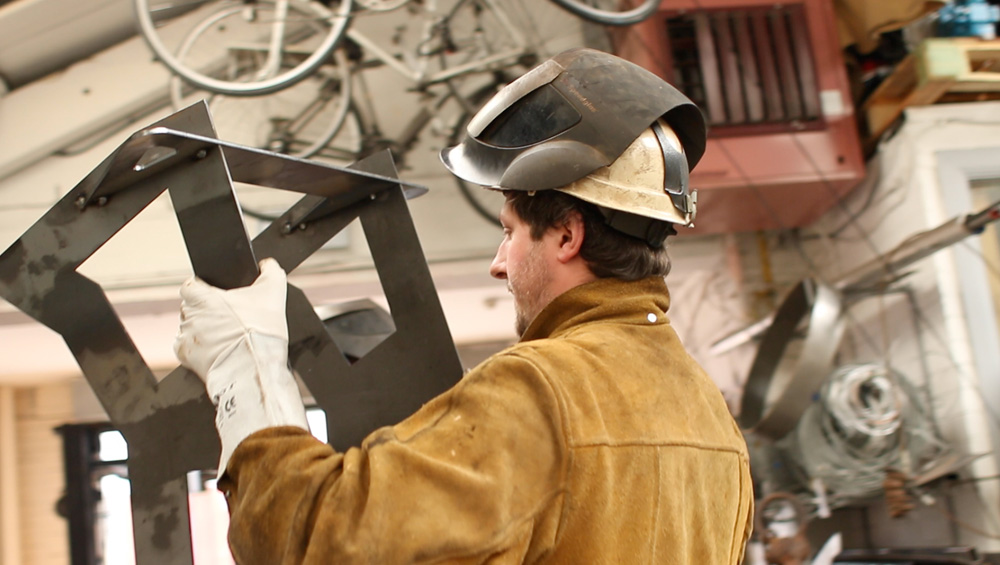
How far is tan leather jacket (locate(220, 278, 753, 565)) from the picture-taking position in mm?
968

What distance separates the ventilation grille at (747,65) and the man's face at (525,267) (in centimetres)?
Answer: 282

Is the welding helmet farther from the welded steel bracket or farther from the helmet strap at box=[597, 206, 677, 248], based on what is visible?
the welded steel bracket

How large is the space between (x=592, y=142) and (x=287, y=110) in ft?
11.5

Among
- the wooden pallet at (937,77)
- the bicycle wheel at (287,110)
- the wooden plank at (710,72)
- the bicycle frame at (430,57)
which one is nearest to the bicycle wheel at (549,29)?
the bicycle frame at (430,57)

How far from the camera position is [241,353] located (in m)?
1.16

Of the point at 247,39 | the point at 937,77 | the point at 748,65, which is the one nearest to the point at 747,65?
the point at 748,65

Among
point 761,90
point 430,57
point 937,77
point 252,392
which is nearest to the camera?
point 252,392

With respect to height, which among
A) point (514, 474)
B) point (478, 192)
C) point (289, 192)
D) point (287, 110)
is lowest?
point (514, 474)

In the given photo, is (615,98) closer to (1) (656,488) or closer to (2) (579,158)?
(2) (579,158)

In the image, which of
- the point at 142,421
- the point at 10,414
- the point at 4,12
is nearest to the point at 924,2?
the point at 142,421

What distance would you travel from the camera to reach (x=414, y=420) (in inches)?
41.9

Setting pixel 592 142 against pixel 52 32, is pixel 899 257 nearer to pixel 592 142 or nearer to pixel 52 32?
pixel 592 142

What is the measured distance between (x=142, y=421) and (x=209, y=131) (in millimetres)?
418

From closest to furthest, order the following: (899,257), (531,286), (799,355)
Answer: (531,286)
(799,355)
(899,257)
